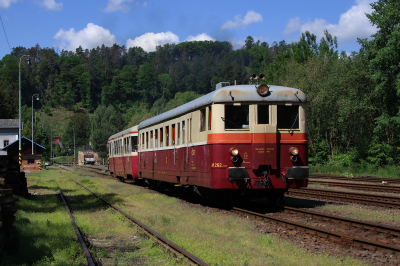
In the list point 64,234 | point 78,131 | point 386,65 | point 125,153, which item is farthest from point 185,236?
point 78,131

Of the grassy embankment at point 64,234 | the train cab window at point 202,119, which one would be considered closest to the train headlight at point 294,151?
the train cab window at point 202,119

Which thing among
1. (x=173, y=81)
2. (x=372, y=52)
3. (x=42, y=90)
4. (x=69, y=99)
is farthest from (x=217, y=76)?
(x=372, y=52)

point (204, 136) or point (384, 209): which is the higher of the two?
point (204, 136)

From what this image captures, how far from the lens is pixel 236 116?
11.0 meters

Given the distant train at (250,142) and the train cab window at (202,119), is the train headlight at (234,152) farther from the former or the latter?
the train cab window at (202,119)

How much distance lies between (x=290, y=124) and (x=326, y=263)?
565 centimetres

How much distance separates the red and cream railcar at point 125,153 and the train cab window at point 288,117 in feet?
41.4

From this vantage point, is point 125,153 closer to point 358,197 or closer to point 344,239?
point 358,197

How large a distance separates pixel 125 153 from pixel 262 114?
1544 centimetres

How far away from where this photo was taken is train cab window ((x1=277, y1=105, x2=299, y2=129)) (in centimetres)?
1112

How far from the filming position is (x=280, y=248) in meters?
6.92

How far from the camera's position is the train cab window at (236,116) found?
10.9 meters

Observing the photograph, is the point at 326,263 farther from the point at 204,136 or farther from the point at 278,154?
the point at 204,136

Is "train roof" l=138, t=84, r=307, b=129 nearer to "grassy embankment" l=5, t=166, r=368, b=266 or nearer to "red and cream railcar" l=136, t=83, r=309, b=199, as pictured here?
"red and cream railcar" l=136, t=83, r=309, b=199
